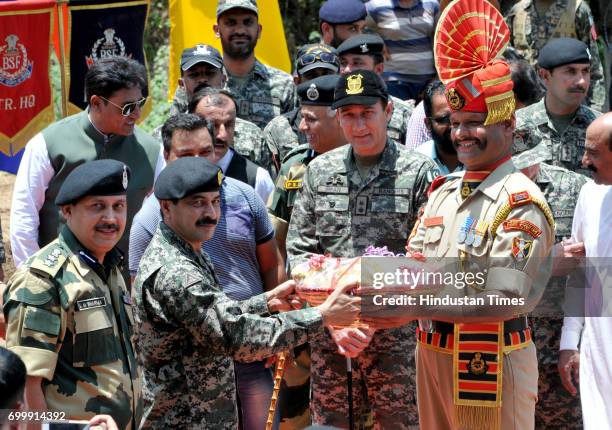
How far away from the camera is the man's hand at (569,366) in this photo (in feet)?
21.0

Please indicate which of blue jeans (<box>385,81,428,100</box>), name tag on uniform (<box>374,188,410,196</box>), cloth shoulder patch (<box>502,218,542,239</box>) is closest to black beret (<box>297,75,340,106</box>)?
name tag on uniform (<box>374,188,410,196</box>)

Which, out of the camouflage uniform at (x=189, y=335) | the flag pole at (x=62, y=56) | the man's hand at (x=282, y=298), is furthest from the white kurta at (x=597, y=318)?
the flag pole at (x=62, y=56)

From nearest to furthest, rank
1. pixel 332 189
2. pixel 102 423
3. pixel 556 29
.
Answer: pixel 102 423
pixel 332 189
pixel 556 29

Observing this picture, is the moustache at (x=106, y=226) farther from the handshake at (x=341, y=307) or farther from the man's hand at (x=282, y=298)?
the handshake at (x=341, y=307)

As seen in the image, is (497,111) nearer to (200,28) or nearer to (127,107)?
(127,107)

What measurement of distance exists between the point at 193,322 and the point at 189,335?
162 millimetres

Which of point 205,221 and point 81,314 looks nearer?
point 81,314

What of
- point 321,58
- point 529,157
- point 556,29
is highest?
point 556,29

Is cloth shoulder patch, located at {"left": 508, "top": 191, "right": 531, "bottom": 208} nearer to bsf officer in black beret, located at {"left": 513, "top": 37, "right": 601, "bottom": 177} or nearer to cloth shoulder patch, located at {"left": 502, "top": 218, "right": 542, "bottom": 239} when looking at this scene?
cloth shoulder patch, located at {"left": 502, "top": 218, "right": 542, "bottom": 239}

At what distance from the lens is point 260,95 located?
8758 mm

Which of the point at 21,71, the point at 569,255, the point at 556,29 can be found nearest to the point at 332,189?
the point at 569,255

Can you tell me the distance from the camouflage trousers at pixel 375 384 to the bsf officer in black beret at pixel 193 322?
111 cm

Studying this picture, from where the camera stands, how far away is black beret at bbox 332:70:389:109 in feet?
20.6

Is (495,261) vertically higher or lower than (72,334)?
higher
